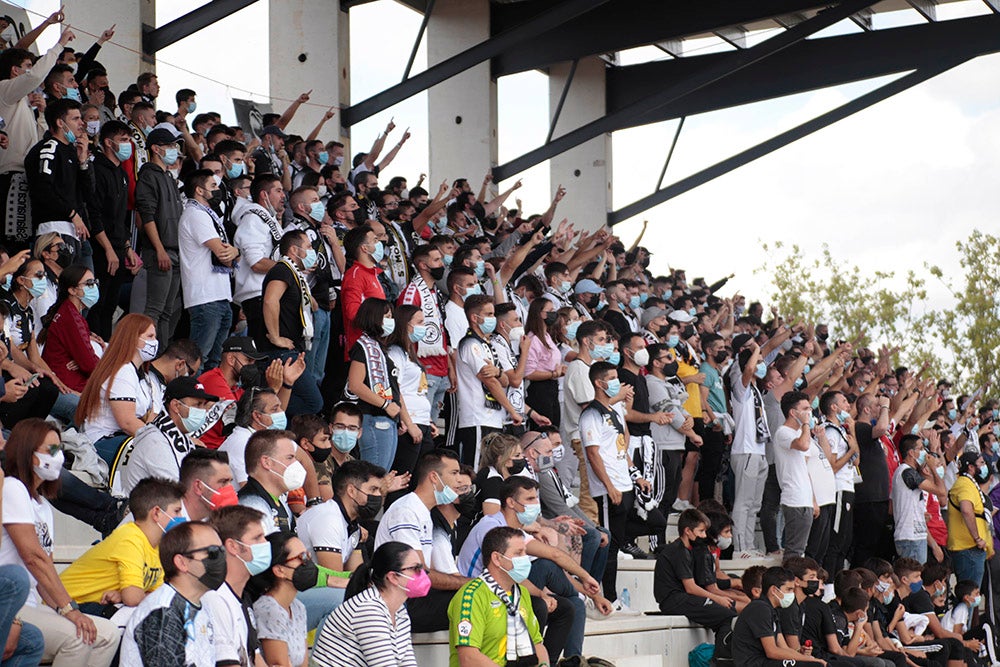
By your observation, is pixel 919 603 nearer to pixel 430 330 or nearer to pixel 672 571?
pixel 672 571

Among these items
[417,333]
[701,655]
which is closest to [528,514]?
[417,333]

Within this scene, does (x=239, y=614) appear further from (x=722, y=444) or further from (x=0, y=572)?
(x=722, y=444)

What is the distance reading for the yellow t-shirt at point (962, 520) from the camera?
13.9 metres

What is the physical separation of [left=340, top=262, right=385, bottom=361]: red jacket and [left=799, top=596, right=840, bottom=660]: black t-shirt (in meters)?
3.96

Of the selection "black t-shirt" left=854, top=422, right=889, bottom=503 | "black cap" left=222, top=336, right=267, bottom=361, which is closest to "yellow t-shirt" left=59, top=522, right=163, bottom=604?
"black cap" left=222, top=336, right=267, bottom=361

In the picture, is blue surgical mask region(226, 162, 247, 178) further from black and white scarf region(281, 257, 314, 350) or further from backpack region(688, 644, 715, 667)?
backpack region(688, 644, 715, 667)

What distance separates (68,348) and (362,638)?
300 cm

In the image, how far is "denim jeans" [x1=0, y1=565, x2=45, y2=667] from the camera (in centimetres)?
518

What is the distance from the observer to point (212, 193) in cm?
1028

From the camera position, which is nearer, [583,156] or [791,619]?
[791,619]

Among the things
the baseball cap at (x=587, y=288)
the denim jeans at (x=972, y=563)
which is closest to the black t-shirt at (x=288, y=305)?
the baseball cap at (x=587, y=288)

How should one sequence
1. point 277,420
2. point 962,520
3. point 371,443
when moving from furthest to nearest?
point 962,520, point 371,443, point 277,420

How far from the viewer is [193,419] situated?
712cm

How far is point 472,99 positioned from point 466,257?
36.2 feet
